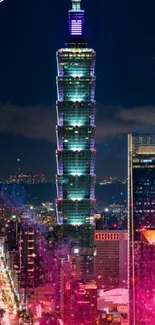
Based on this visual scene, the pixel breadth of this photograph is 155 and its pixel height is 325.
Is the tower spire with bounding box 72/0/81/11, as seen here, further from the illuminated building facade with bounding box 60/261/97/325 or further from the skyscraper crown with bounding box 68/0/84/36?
the illuminated building facade with bounding box 60/261/97/325

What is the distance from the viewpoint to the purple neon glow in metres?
10.5

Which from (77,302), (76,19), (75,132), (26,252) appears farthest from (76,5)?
(26,252)

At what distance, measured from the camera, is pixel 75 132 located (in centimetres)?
1227

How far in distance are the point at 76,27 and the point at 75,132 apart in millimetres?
2125

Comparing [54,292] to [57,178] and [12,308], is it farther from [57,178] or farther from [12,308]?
[57,178]

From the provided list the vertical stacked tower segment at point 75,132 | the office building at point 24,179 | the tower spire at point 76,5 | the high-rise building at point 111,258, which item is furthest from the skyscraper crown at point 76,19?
→ the high-rise building at point 111,258

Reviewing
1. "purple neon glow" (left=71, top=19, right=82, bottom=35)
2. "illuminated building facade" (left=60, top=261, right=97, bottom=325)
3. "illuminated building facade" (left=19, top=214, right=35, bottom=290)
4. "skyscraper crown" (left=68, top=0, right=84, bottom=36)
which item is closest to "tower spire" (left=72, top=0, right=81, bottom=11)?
"skyscraper crown" (left=68, top=0, right=84, bottom=36)

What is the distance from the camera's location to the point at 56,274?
10.1 metres

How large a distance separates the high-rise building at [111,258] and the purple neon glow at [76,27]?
348 cm

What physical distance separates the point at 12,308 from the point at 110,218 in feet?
9.78

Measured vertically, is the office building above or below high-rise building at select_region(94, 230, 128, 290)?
above

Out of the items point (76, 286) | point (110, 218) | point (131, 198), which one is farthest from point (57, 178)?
point (76, 286)

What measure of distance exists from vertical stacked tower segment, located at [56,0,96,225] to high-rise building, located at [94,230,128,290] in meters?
0.51

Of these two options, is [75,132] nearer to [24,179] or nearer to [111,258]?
[111,258]
